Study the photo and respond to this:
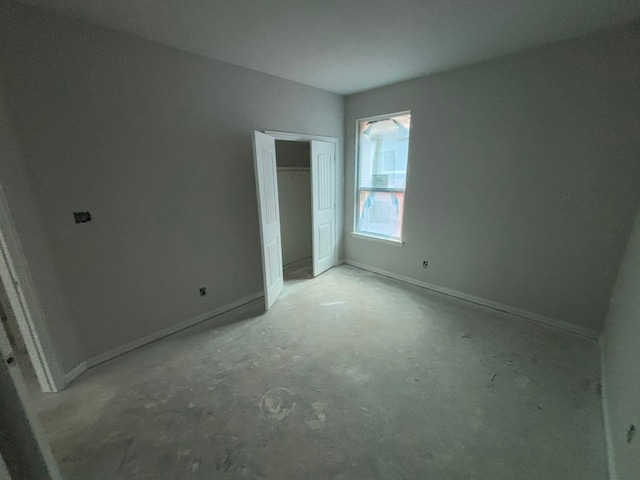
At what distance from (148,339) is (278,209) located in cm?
189

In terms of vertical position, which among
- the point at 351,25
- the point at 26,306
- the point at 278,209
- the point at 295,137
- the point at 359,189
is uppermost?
the point at 351,25

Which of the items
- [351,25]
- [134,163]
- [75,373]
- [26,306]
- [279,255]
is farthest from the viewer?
[279,255]

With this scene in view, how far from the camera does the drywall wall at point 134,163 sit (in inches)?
71.2

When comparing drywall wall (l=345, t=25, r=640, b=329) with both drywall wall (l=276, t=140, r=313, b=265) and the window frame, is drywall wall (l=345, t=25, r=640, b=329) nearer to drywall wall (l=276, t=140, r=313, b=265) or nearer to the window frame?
the window frame

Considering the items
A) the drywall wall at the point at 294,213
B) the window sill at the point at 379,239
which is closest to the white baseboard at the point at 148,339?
the drywall wall at the point at 294,213

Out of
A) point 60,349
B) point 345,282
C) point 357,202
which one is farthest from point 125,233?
point 357,202

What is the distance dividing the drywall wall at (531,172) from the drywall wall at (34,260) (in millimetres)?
3553

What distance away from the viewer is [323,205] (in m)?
3.89

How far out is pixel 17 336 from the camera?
7.34 ft

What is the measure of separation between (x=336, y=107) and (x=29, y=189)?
337 centimetres

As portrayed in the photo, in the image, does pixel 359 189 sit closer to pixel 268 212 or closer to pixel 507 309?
pixel 268 212

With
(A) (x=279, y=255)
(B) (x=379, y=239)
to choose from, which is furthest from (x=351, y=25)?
(B) (x=379, y=239)

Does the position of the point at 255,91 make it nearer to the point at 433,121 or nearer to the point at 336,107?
the point at 336,107

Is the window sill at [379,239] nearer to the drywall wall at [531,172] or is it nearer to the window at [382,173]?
the window at [382,173]
